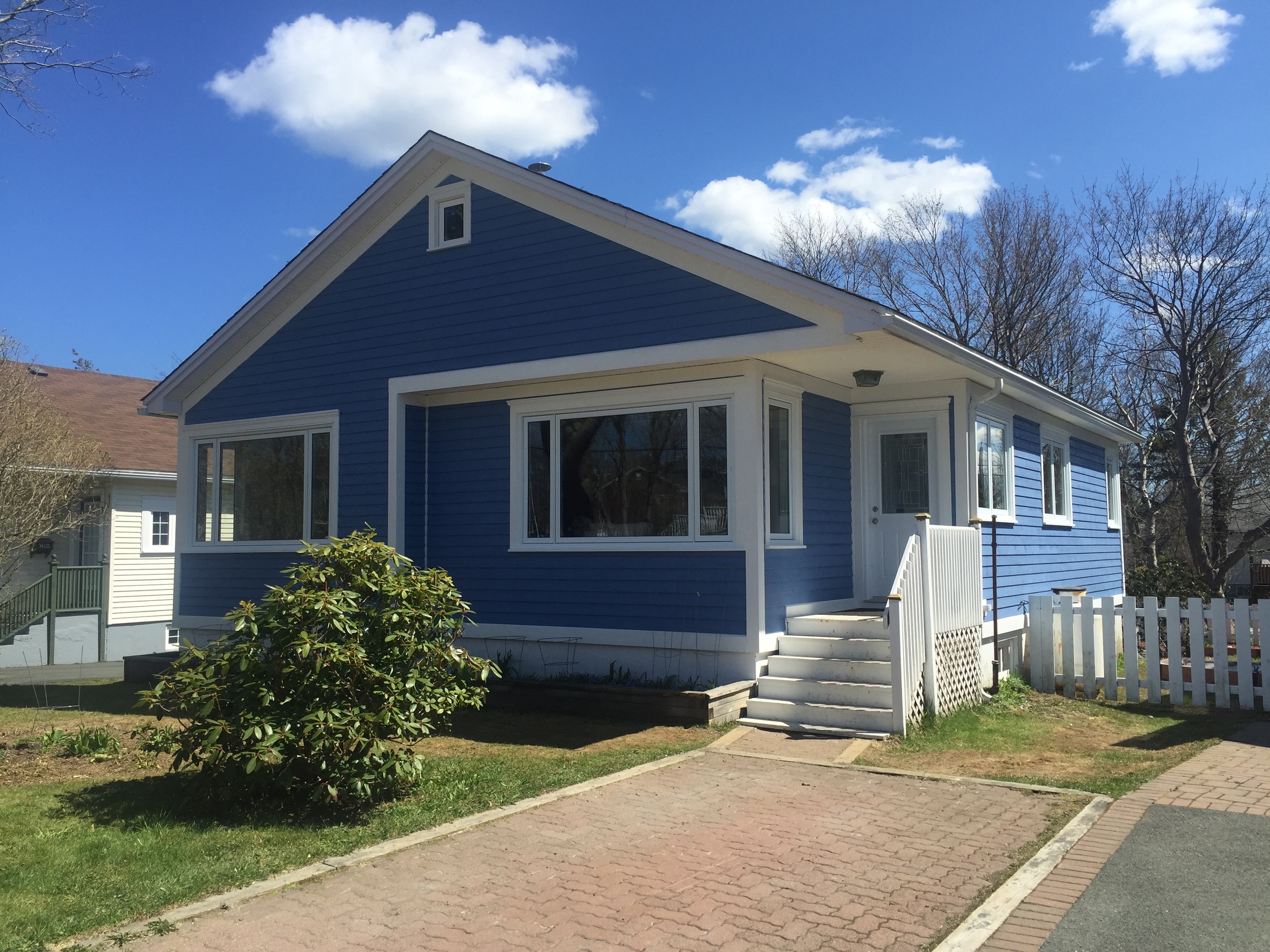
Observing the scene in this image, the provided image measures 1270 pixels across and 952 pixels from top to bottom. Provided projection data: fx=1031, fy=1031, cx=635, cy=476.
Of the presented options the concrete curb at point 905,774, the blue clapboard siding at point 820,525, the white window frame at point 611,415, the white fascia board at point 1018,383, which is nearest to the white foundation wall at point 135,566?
the white window frame at point 611,415

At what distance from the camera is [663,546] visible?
10.7 metres

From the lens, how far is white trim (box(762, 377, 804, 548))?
1038 centimetres

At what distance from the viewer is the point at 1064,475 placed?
15070mm

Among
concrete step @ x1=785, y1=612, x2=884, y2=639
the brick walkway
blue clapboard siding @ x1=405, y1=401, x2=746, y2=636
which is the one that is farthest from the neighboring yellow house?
the brick walkway

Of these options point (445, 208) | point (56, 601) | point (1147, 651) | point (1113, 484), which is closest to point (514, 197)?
point (445, 208)

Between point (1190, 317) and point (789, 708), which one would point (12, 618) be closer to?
point (789, 708)

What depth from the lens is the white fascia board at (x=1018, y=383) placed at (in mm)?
9352

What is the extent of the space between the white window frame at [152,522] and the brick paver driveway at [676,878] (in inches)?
628

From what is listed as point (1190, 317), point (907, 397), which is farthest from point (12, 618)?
point (1190, 317)

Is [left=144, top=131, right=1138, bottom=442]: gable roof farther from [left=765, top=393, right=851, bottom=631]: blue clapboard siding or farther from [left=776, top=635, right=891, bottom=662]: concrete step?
[left=776, top=635, right=891, bottom=662]: concrete step

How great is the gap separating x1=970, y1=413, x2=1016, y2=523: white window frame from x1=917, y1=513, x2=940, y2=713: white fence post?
77.7 inches

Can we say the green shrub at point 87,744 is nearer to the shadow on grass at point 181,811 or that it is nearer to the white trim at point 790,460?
the shadow on grass at point 181,811

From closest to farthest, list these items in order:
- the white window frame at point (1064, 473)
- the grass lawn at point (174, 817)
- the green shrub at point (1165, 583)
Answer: the grass lawn at point (174, 817)
the white window frame at point (1064, 473)
the green shrub at point (1165, 583)

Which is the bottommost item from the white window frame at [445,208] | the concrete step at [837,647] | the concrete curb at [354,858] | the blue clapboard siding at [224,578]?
the concrete curb at [354,858]
